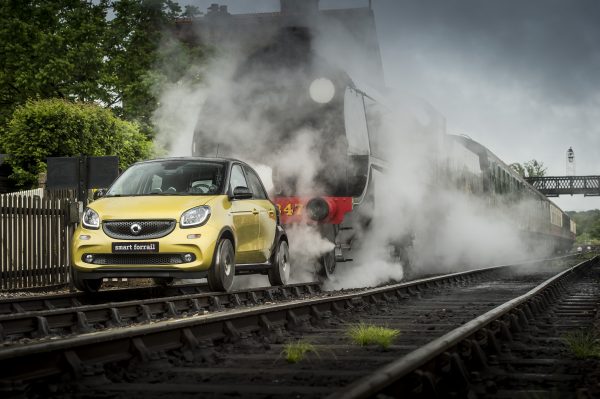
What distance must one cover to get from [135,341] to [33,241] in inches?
371

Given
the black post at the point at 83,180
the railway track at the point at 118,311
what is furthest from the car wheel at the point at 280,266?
the black post at the point at 83,180

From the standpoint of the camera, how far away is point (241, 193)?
1105 cm

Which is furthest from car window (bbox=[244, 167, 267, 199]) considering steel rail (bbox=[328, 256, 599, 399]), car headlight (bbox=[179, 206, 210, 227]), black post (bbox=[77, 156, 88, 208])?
steel rail (bbox=[328, 256, 599, 399])

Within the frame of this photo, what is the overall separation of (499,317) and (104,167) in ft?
24.9

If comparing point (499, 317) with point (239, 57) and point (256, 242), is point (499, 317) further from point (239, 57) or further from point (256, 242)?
point (239, 57)

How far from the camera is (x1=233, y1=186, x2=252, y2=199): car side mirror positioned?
36.2 ft

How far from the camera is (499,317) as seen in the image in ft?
26.4

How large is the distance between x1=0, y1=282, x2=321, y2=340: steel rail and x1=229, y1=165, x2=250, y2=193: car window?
1434mm

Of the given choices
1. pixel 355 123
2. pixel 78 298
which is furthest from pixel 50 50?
pixel 78 298

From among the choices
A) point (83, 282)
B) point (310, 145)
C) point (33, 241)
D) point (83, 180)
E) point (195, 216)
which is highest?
point (310, 145)

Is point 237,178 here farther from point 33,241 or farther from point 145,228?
point 33,241

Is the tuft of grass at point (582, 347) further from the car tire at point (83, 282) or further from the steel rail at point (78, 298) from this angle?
the car tire at point (83, 282)

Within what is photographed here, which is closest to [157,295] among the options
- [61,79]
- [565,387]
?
[565,387]

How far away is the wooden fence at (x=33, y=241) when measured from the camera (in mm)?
13734
